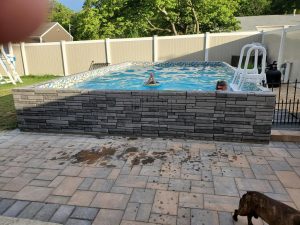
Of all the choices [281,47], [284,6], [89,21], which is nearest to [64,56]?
[89,21]

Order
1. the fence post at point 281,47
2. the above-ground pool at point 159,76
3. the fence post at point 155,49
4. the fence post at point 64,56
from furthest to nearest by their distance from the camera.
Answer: the fence post at point 64,56, the fence post at point 155,49, the fence post at point 281,47, the above-ground pool at point 159,76

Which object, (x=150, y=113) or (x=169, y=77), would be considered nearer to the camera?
(x=150, y=113)

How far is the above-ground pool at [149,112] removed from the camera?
534 cm

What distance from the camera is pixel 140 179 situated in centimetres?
413

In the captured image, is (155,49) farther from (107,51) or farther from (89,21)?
(89,21)

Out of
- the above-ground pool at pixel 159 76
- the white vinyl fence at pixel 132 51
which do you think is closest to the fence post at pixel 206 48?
the white vinyl fence at pixel 132 51

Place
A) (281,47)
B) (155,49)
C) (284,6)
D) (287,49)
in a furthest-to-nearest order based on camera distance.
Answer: (284,6) → (155,49) → (281,47) → (287,49)

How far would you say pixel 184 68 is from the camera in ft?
50.5

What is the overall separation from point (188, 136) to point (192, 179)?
5.48 ft

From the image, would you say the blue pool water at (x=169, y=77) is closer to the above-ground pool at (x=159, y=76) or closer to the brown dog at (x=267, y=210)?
the above-ground pool at (x=159, y=76)

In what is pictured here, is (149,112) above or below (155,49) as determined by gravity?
below

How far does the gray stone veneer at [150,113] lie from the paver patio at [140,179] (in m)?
0.27

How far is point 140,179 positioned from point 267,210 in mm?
1983

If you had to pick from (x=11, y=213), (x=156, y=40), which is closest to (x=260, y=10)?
(x=156, y=40)
